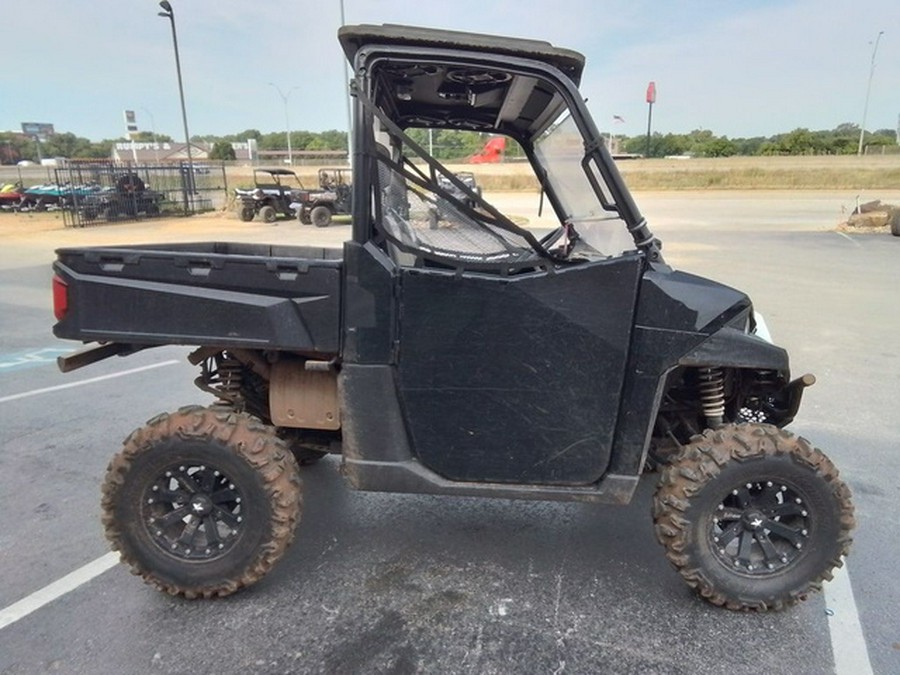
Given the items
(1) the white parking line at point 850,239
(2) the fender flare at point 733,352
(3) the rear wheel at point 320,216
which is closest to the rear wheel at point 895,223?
(1) the white parking line at point 850,239

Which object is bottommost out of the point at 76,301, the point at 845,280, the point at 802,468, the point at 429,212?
the point at 845,280

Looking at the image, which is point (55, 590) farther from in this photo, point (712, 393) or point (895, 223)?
point (895, 223)

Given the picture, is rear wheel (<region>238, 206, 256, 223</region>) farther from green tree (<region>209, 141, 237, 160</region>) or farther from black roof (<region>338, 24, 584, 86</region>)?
green tree (<region>209, 141, 237, 160</region>)

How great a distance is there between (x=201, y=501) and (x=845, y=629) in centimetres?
282

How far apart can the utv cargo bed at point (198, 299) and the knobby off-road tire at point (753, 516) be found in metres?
1.63

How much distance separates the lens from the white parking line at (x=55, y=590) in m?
2.62

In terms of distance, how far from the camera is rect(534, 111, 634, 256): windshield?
8.56 ft

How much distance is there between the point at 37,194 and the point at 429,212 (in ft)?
101

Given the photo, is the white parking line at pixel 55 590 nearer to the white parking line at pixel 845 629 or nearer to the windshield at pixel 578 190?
the windshield at pixel 578 190

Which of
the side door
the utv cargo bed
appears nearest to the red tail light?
the utv cargo bed

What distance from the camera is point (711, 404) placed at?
9.26ft

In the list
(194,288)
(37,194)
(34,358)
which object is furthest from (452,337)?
(37,194)

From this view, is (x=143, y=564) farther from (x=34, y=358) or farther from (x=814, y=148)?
(x=814, y=148)

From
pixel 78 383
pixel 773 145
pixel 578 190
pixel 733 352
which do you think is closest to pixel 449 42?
pixel 578 190
